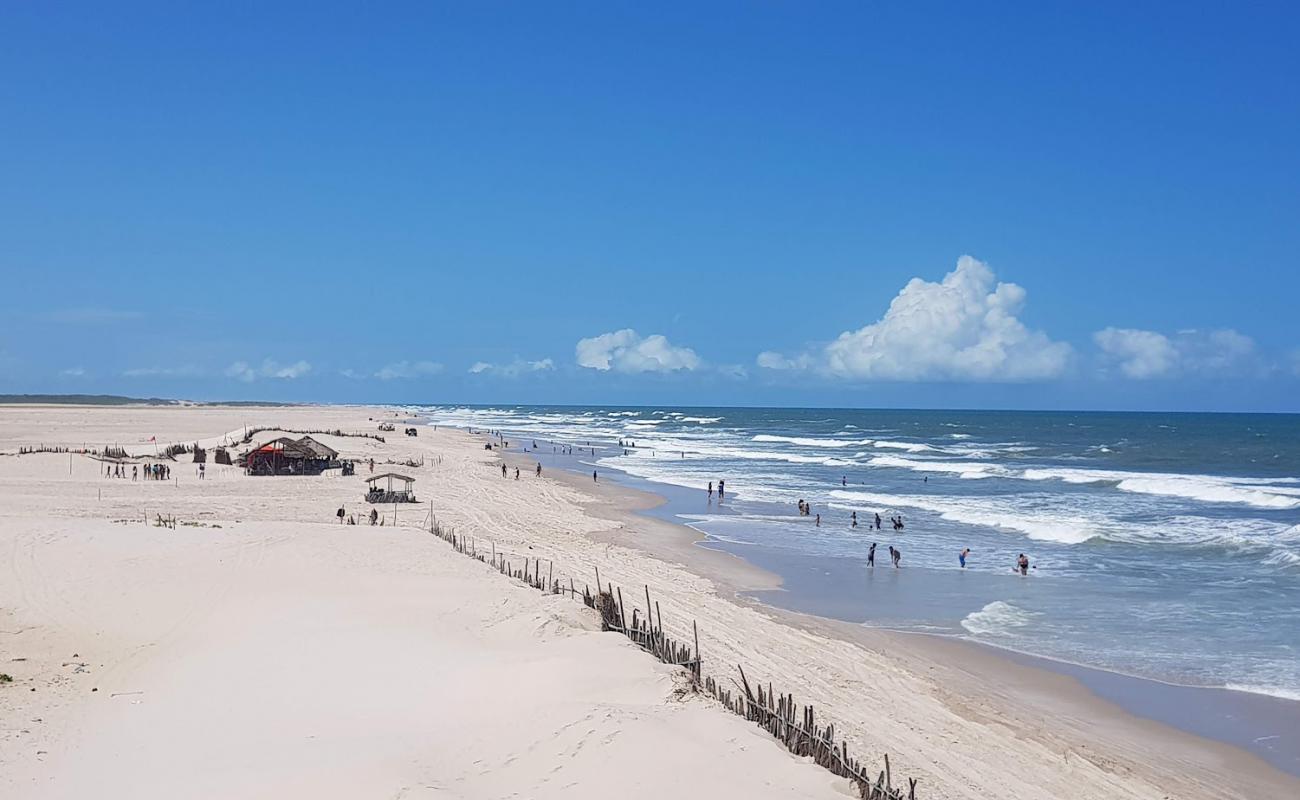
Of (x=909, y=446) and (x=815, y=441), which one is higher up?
(x=815, y=441)

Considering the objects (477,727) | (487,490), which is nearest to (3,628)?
(477,727)

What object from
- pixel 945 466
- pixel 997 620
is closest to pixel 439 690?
pixel 997 620

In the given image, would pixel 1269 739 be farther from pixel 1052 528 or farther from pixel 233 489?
pixel 233 489

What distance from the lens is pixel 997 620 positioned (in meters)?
19.2

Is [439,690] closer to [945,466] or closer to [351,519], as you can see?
[351,519]

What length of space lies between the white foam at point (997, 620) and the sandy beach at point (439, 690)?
1431 mm

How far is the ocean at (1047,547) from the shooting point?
17703 millimetres

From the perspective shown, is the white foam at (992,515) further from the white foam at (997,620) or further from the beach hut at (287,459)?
the beach hut at (287,459)

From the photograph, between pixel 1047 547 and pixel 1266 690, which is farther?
pixel 1047 547

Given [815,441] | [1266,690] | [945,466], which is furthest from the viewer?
[815,441]

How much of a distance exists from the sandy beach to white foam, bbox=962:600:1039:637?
4.70ft

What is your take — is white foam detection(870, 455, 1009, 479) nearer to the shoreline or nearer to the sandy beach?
the sandy beach

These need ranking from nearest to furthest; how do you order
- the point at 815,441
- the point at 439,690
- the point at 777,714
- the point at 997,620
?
1. the point at 777,714
2. the point at 439,690
3. the point at 997,620
4. the point at 815,441

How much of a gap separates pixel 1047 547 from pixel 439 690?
22.6 meters
